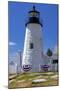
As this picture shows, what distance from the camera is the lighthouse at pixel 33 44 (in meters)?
1.67

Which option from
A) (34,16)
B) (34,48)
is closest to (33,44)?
(34,48)

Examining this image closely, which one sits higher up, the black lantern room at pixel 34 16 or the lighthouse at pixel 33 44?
the black lantern room at pixel 34 16

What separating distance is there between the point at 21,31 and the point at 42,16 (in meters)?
0.23

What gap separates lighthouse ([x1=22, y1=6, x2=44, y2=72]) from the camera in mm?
1669

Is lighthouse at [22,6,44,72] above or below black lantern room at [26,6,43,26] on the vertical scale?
below

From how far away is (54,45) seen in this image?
172 centimetres

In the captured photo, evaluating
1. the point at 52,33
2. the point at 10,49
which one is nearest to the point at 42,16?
the point at 52,33

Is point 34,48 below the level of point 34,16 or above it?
below

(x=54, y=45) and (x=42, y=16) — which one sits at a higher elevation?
(x=42, y=16)

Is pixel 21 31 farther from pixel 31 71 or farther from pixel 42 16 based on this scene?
pixel 31 71

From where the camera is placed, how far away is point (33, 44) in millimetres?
1682

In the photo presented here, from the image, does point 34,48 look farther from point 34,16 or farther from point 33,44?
point 34,16

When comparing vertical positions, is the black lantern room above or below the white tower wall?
above

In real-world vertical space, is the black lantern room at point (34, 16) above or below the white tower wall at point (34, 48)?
above
